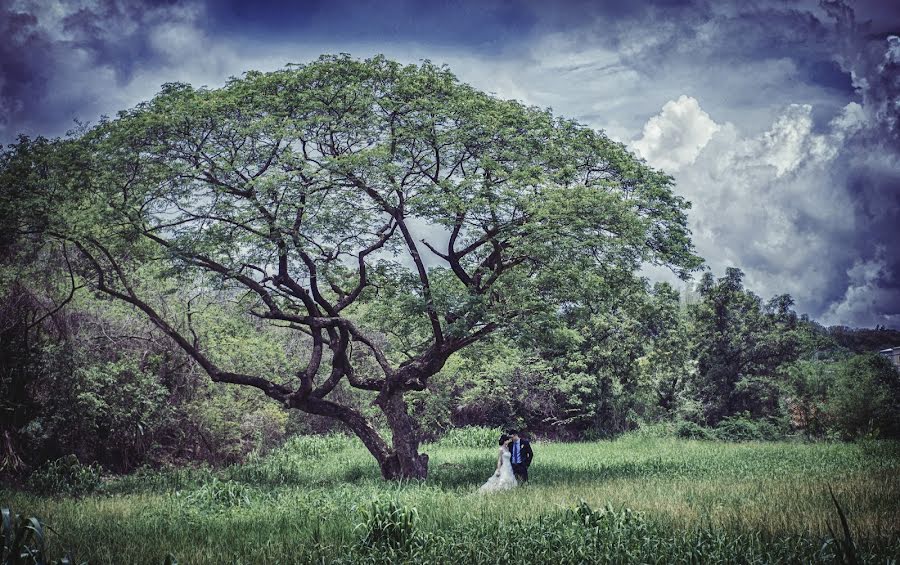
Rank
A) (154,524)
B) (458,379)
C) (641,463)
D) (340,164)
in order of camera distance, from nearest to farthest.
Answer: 1. (154,524)
2. (340,164)
3. (641,463)
4. (458,379)

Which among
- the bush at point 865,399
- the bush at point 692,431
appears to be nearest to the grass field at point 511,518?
the bush at point 865,399

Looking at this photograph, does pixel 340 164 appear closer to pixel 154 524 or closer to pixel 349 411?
pixel 349 411

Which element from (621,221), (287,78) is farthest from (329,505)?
(287,78)

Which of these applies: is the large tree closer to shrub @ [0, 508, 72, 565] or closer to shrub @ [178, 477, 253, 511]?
shrub @ [178, 477, 253, 511]

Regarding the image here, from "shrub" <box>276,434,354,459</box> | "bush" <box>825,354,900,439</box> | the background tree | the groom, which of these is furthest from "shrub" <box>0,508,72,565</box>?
the background tree

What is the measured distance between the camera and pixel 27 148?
49.5ft

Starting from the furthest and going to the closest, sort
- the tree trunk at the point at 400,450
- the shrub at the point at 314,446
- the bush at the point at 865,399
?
the shrub at the point at 314,446 → the bush at the point at 865,399 → the tree trunk at the point at 400,450

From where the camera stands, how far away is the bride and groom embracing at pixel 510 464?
13477 mm

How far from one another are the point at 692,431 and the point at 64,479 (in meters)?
23.5

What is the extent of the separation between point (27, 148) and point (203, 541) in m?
11.6

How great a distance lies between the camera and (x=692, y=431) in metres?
27.6

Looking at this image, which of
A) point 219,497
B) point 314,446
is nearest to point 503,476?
point 219,497

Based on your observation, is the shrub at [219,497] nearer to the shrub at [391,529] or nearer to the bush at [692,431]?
the shrub at [391,529]

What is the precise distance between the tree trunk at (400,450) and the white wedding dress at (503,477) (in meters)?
2.20
